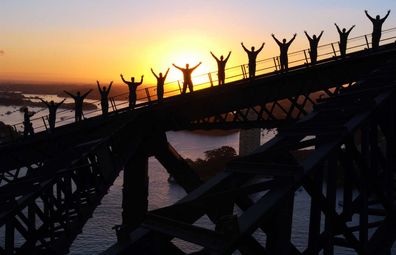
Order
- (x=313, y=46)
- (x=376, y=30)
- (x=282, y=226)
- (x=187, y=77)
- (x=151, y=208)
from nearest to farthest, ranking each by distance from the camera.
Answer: (x=282, y=226) < (x=187, y=77) < (x=313, y=46) < (x=376, y=30) < (x=151, y=208)

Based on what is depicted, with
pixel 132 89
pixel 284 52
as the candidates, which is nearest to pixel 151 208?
pixel 132 89

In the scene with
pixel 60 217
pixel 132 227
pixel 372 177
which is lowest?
pixel 132 227

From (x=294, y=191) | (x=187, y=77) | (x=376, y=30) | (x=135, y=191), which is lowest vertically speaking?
(x=135, y=191)

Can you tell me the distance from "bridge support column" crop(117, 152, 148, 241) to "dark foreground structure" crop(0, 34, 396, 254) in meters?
0.04

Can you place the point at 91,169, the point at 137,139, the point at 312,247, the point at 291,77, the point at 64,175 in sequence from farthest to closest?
the point at 291,77 → the point at 137,139 → the point at 91,169 → the point at 64,175 → the point at 312,247

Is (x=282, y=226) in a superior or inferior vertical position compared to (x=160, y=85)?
inferior

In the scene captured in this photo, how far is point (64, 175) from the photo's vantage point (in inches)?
493

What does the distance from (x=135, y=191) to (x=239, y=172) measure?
445 inches

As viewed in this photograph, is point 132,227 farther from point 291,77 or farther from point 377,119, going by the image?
point 377,119

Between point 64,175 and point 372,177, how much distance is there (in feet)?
28.7

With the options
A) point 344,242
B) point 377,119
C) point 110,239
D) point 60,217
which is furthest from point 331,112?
point 110,239

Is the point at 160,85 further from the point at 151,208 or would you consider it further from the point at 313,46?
the point at 151,208

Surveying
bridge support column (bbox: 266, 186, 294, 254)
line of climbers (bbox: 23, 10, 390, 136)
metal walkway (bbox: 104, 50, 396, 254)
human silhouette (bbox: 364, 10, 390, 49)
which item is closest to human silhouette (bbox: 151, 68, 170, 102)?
line of climbers (bbox: 23, 10, 390, 136)

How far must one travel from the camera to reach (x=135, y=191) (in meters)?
16.2
